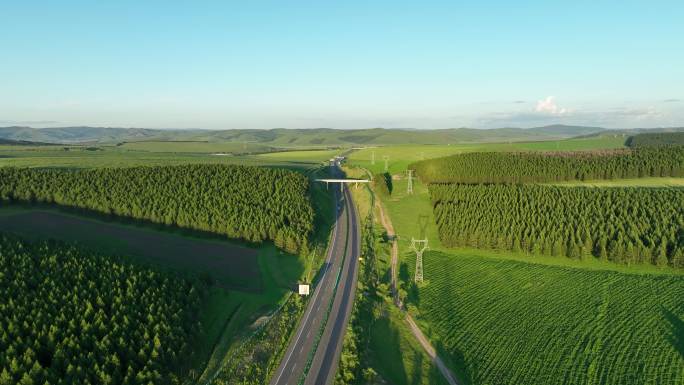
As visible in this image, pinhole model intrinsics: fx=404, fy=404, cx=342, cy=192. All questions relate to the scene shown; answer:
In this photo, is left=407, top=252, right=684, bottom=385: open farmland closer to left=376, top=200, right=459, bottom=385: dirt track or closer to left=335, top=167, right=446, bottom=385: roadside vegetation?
left=376, top=200, right=459, bottom=385: dirt track

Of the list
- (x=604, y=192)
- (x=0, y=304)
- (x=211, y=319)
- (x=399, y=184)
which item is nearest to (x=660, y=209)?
(x=604, y=192)

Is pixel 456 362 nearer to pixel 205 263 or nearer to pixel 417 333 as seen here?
pixel 417 333

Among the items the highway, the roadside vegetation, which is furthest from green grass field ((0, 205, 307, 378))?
the roadside vegetation

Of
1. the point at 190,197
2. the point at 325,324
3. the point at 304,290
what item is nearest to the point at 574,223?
the point at 304,290

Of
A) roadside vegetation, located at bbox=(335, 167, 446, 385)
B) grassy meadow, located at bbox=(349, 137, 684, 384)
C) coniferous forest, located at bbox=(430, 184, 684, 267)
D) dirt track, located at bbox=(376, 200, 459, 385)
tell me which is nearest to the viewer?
roadside vegetation, located at bbox=(335, 167, 446, 385)

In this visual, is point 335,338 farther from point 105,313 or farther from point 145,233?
point 145,233

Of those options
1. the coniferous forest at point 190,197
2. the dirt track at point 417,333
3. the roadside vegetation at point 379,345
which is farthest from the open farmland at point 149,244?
the dirt track at point 417,333
